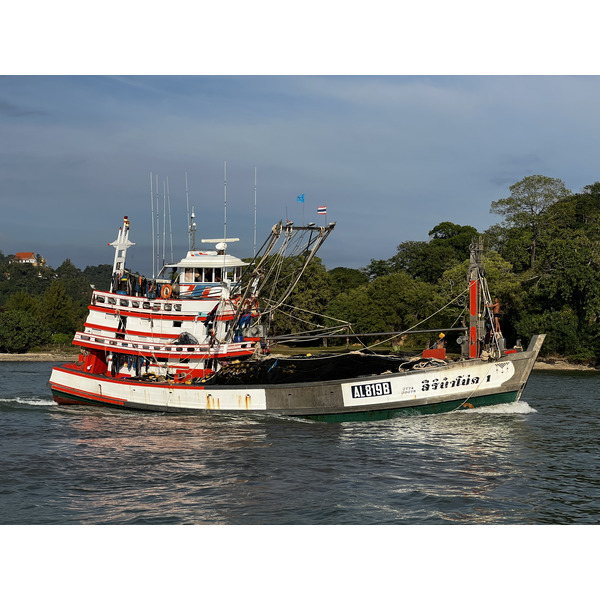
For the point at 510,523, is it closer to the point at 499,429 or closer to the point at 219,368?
the point at 499,429

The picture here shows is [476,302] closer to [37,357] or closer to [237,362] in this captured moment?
[237,362]

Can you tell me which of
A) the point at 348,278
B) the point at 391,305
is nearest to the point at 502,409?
the point at 391,305

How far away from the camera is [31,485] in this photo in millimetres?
21094

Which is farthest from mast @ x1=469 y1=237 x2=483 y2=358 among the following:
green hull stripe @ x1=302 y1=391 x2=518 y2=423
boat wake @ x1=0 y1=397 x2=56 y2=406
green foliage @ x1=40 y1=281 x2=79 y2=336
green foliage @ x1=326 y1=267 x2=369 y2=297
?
green foliage @ x1=40 y1=281 x2=79 y2=336

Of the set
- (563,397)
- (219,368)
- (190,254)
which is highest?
(190,254)

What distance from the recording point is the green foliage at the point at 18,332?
96062mm

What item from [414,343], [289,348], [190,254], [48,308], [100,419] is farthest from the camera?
[48,308]

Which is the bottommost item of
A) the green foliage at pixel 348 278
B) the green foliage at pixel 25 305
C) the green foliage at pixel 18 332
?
the green foliage at pixel 18 332

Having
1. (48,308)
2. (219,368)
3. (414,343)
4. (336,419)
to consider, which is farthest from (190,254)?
(48,308)

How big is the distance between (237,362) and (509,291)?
45553mm

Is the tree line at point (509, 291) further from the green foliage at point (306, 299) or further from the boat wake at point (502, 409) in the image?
the boat wake at point (502, 409)

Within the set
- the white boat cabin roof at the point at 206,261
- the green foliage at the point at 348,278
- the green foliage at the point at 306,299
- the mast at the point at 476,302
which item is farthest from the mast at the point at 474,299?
the green foliage at the point at 348,278

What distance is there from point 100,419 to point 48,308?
84.1 metres

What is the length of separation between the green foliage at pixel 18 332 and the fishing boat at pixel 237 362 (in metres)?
63.0
